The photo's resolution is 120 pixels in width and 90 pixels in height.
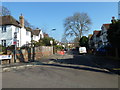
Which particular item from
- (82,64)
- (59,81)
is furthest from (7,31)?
(59,81)

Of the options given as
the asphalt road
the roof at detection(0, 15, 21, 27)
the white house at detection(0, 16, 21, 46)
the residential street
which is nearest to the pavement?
the residential street

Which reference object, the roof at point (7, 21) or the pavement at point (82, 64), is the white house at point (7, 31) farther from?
the pavement at point (82, 64)

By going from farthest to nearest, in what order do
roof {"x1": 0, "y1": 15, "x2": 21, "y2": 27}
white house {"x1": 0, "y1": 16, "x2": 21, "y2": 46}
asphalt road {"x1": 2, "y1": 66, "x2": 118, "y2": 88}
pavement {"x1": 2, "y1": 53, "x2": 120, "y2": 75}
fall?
1. roof {"x1": 0, "y1": 15, "x2": 21, "y2": 27}
2. white house {"x1": 0, "y1": 16, "x2": 21, "y2": 46}
3. pavement {"x1": 2, "y1": 53, "x2": 120, "y2": 75}
4. asphalt road {"x1": 2, "y1": 66, "x2": 118, "y2": 88}

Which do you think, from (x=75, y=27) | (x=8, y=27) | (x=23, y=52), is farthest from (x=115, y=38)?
(x=75, y=27)

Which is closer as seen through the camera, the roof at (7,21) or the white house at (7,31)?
the white house at (7,31)

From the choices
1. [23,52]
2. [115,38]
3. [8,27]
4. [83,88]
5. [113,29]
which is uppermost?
[8,27]

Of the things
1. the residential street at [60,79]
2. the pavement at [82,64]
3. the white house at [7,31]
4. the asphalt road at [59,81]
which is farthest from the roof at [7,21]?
the asphalt road at [59,81]

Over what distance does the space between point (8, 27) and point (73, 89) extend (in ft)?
96.0

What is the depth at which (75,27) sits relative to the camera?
188ft

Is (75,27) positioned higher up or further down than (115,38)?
higher up

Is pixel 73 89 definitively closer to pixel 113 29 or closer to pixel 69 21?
pixel 113 29

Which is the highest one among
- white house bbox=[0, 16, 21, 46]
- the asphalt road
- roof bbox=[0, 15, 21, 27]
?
roof bbox=[0, 15, 21, 27]

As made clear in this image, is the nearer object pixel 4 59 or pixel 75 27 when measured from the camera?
pixel 4 59

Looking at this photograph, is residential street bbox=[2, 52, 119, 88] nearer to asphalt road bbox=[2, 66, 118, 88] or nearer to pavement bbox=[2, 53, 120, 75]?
asphalt road bbox=[2, 66, 118, 88]
